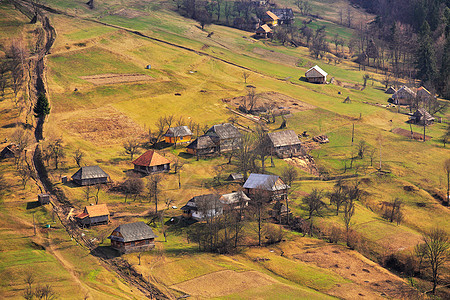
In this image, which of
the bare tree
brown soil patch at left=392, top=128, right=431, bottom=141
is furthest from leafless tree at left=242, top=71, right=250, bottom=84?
the bare tree

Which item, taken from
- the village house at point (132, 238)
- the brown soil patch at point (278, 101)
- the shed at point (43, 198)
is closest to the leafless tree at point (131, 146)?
the shed at point (43, 198)

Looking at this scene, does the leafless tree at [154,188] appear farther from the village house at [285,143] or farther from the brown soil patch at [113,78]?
the brown soil patch at [113,78]

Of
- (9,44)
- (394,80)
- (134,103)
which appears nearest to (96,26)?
(9,44)

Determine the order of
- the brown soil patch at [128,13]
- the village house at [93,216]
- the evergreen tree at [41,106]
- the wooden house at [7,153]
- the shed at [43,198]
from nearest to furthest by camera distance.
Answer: the village house at [93,216] → the shed at [43,198] → the wooden house at [7,153] → the evergreen tree at [41,106] → the brown soil patch at [128,13]

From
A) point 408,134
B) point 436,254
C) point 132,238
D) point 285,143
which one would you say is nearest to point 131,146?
Answer: point 285,143

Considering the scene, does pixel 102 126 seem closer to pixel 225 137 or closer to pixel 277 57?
pixel 225 137
